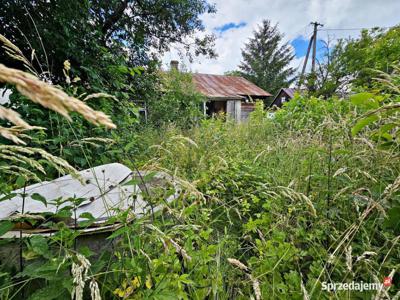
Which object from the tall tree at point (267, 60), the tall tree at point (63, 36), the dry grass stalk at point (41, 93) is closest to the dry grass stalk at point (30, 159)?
the dry grass stalk at point (41, 93)

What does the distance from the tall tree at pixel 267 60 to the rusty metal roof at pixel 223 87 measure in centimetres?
1193

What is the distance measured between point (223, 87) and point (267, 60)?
17327mm

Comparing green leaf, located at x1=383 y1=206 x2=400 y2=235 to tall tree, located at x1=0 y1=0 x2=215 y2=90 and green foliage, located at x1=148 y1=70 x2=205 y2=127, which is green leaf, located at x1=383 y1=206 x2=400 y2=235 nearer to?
tall tree, located at x1=0 y1=0 x2=215 y2=90

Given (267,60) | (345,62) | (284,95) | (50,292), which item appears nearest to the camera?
Answer: (50,292)

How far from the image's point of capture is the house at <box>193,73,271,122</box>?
13.6 metres

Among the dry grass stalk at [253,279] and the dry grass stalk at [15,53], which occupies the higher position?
the dry grass stalk at [15,53]

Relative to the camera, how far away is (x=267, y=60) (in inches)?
1129

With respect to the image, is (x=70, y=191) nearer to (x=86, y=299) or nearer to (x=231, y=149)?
(x=86, y=299)

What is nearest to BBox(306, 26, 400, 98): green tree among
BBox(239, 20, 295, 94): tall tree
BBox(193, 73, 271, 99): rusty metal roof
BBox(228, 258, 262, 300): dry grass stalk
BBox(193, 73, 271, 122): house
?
BBox(193, 73, 271, 122): house

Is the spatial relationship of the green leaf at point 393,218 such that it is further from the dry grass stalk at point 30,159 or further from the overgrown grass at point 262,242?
the dry grass stalk at point 30,159

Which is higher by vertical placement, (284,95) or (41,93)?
(284,95)

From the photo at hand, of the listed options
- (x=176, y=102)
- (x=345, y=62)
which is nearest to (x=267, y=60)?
(x=345, y=62)

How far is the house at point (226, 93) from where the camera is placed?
44.6 ft

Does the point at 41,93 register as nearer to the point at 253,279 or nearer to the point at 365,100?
the point at 253,279
